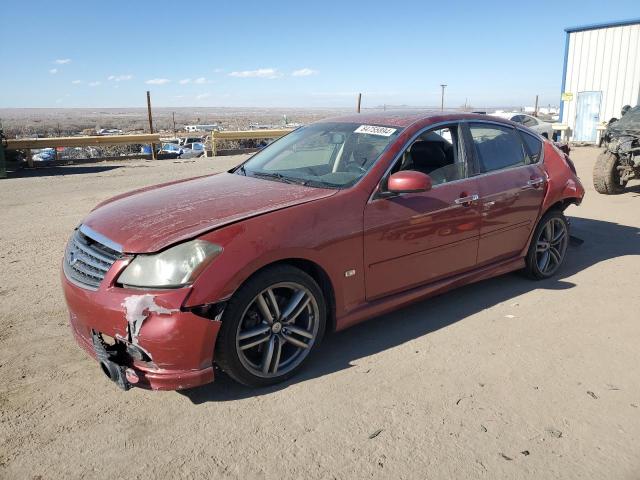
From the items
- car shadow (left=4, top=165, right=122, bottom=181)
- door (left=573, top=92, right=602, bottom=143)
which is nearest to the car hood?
car shadow (left=4, top=165, right=122, bottom=181)

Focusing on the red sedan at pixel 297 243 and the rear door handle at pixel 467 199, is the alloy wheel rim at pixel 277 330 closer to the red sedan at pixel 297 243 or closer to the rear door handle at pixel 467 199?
the red sedan at pixel 297 243

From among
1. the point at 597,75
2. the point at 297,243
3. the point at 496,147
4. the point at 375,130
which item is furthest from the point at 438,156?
the point at 597,75

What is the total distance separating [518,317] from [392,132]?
1.86 meters

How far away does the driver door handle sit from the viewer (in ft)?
13.9

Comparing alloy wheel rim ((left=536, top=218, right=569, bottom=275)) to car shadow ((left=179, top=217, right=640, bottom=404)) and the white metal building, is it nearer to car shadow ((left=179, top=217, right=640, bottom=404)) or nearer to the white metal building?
car shadow ((left=179, top=217, right=640, bottom=404))

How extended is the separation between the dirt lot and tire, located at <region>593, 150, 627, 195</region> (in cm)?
597

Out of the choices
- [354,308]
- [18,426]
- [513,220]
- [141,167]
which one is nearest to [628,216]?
[513,220]

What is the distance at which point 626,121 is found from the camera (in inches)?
435

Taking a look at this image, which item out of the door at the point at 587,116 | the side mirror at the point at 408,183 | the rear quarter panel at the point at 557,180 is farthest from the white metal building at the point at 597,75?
the side mirror at the point at 408,183

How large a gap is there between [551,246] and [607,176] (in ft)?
18.9

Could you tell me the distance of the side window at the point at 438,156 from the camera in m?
4.15

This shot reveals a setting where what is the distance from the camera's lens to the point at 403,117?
4418mm

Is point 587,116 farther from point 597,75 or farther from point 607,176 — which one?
point 607,176

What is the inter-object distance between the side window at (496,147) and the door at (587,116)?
20321 mm
